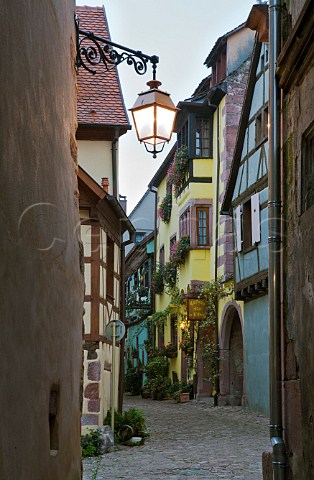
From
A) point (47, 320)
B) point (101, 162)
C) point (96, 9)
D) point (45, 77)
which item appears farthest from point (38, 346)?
point (96, 9)

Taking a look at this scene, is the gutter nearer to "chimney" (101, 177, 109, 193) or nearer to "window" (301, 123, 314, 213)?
"chimney" (101, 177, 109, 193)

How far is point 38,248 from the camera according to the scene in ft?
14.0

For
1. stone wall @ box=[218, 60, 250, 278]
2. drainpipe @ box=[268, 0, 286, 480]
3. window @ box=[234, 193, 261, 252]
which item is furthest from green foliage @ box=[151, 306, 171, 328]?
drainpipe @ box=[268, 0, 286, 480]

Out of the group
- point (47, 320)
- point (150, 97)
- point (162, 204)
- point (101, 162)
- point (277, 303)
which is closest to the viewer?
point (47, 320)

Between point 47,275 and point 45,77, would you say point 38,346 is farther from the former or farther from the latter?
point 45,77

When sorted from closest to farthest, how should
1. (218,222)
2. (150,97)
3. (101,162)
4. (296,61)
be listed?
(296,61) < (150,97) < (101,162) < (218,222)

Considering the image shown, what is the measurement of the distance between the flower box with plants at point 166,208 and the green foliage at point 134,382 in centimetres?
604

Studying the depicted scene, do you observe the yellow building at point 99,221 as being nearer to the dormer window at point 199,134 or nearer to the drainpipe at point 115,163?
the drainpipe at point 115,163

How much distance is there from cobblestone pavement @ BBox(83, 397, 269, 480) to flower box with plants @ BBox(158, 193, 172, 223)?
40.6ft

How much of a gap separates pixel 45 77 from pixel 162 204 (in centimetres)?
2530

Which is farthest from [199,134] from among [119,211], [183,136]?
[119,211]

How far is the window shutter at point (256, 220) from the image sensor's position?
55.0 ft

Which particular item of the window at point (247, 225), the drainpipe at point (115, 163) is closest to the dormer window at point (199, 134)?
the window at point (247, 225)

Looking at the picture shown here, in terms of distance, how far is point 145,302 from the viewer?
32562 millimetres
